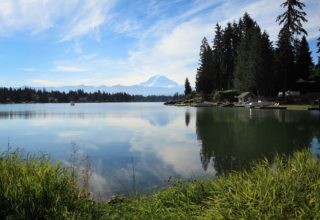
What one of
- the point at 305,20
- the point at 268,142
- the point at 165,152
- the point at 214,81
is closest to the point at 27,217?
the point at 165,152

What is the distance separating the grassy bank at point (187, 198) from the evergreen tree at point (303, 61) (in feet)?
258

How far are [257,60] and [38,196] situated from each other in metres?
66.9

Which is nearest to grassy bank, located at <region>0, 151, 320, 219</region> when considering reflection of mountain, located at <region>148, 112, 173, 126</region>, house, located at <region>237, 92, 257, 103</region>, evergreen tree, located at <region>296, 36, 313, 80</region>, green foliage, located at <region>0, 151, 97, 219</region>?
green foliage, located at <region>0, 151, 97, 219</region>

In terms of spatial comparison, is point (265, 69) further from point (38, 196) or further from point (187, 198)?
point (38, 196)

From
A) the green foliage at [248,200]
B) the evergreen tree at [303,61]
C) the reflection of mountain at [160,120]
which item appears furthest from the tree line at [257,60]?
the green foliage at [248,200]

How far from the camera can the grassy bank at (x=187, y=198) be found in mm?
5922

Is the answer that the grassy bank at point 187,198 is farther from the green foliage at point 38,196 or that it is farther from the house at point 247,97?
the house at point 247,97

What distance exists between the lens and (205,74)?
105750mm

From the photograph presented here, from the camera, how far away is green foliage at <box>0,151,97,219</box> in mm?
6734

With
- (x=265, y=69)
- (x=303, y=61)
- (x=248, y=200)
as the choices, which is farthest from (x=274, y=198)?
(x=303, y=61)

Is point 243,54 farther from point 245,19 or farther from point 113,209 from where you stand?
point 113,209

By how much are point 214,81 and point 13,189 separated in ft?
324

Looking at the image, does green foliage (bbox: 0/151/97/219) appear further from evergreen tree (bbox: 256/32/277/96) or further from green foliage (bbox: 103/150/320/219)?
evergreen tree (bbox: 256/32/277/96)

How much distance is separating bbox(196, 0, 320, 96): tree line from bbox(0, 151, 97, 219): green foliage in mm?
61522
